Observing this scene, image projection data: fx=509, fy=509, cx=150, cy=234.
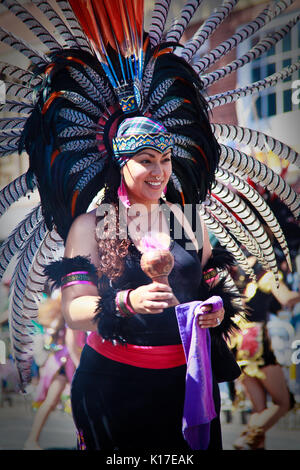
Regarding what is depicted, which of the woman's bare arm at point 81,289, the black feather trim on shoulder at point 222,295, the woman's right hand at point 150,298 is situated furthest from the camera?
the black feather trim on shoulder at point 222,295

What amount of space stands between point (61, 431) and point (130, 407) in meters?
0.62

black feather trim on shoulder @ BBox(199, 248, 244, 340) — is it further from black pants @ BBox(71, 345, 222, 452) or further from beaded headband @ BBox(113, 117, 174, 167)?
beaded headband @ BBox(113, 117, 174, 167)

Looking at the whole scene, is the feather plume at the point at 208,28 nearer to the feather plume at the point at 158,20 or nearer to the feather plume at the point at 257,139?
the feather plume at the point at 158,20

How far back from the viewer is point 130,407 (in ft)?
7.61

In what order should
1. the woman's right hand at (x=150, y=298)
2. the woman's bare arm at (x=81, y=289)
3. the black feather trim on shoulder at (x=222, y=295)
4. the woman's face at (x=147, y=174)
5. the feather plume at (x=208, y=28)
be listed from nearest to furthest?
1. the woman's right hand at (x=150, y=298)
2. the woman's bare arm at (x=81, y=289)
3. the woman's face at (x=147, y=174)
4. the black feather trim on shoulder at (x=222, y=295)
5. the feather plume at (x=208, y=28)

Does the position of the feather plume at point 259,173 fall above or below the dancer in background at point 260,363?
above

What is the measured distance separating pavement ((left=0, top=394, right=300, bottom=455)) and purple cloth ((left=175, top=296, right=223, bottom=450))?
1.59 feet

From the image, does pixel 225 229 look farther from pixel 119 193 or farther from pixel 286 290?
pixel 119 193

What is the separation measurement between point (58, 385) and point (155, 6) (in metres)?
2.05

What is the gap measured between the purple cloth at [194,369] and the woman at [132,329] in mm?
55

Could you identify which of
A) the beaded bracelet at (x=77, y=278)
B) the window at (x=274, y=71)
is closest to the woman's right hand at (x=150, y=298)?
the beaded bracelet at (x=77, y=278)

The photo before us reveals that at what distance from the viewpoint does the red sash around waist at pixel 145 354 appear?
230 cm

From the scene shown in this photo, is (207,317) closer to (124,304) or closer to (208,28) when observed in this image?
(124,304)

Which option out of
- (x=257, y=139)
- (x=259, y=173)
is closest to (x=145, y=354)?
(x=259, y=173)
